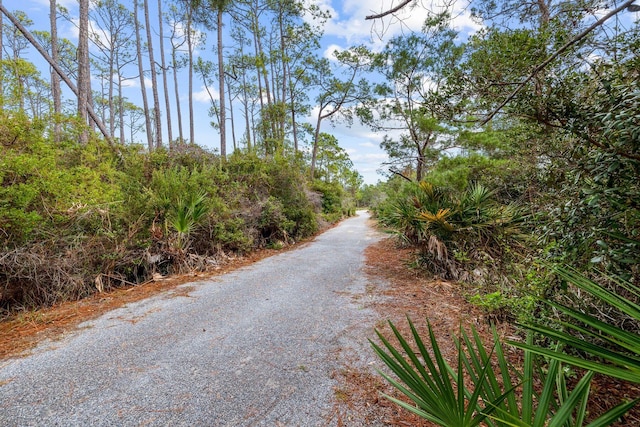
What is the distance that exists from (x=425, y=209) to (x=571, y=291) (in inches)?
102

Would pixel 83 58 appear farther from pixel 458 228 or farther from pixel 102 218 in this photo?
pixel 458 228

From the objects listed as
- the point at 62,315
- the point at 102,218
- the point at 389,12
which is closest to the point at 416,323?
the point at 389,12

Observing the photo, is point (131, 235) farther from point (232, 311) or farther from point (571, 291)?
point (571, 291)

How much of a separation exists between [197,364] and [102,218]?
3177 mm

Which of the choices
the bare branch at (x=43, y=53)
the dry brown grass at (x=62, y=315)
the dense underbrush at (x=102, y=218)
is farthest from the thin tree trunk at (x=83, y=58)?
the dry brown grass at (x=62, y=315)

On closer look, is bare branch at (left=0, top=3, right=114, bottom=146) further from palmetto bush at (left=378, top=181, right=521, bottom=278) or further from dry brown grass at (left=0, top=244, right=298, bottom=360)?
palmetto bush at (left=378, top=181, right=521, bottom=278)

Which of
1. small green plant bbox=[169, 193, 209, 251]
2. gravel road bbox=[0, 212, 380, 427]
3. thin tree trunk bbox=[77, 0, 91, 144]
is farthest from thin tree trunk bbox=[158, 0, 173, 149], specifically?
gravel road bbox=[0, 212, 380, 427]

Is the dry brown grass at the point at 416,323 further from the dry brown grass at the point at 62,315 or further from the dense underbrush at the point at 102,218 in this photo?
the dense underbrush at the point at 102,218

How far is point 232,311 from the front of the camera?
3023 millimetres

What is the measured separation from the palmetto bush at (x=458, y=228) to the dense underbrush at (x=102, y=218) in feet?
12.6

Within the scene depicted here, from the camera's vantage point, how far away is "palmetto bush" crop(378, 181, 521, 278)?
385cm

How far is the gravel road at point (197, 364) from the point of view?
1518 mm

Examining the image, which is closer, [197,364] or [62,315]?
[197,364]

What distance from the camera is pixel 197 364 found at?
2.00 m
